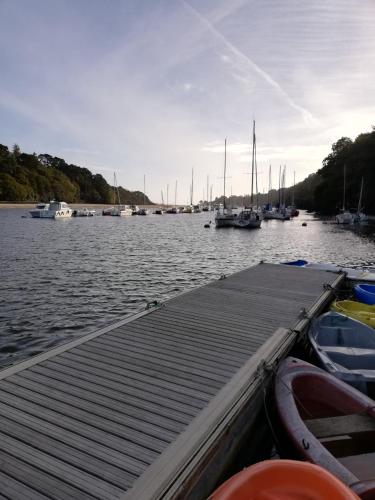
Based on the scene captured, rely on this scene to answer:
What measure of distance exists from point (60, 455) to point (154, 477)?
1155mm

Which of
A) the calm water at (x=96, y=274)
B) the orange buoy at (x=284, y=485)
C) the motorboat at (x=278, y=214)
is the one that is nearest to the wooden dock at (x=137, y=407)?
the orange buoy at (x=284, y=485)

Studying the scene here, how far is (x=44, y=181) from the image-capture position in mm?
138625

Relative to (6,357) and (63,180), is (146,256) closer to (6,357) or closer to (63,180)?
(6,357)

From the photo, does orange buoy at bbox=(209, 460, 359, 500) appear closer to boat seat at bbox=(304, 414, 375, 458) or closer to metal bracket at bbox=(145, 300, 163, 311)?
boat seat at bbox=(304, 414, 375, 458)

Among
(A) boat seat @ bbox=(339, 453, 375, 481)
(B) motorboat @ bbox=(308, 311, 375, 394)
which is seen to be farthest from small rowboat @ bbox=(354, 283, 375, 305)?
(A) boat seat @ bbox=(339, 453, 375, 481)

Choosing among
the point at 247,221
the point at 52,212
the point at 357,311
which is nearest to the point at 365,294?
the point at 357,311

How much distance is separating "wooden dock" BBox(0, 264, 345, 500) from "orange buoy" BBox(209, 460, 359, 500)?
537mm

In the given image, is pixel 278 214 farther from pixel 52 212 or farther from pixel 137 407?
pixel 137 407

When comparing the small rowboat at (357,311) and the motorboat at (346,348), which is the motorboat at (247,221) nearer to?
the small rowboat at (357,311)

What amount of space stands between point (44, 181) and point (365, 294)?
14352 cm

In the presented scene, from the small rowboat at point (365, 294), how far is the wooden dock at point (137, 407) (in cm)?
528

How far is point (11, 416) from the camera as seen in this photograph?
15.6 ft

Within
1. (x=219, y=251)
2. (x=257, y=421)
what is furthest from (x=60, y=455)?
(x=219, y=251)

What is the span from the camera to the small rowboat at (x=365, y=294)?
12.7m
